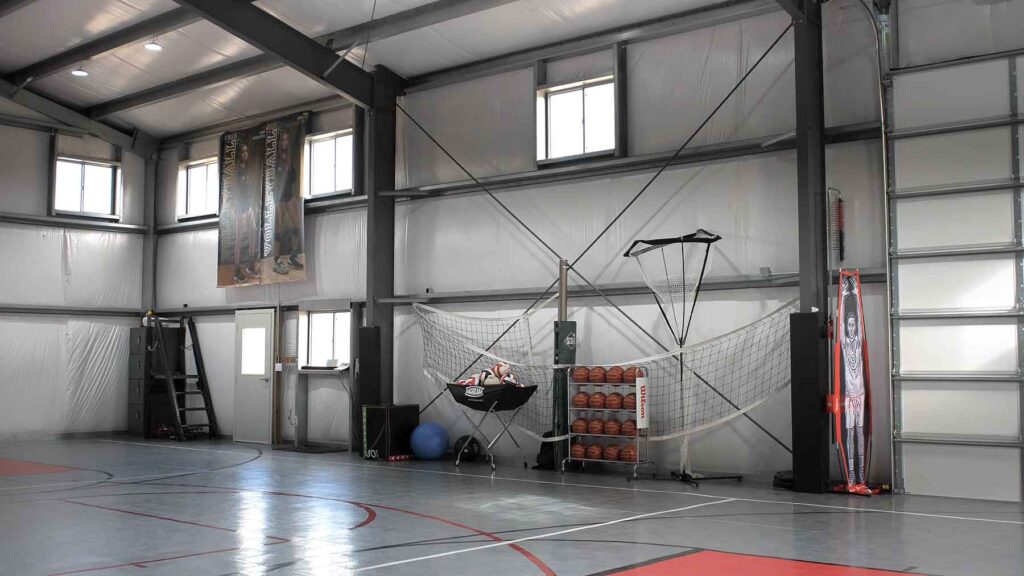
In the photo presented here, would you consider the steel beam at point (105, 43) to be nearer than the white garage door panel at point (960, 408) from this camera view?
No

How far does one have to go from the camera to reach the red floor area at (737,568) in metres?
6.18

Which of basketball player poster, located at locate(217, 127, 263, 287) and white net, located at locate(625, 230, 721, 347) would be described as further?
basketball player poster, located at locate(217, 127, 263, 287)

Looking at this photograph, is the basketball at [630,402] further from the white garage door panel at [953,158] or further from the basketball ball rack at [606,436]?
the white garage door panel at [953,158]

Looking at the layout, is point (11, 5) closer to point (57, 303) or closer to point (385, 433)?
Result: point (57, 303)

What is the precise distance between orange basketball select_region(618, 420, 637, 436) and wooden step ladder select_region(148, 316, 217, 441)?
9.55 metres

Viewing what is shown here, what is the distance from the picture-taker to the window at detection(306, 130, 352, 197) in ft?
52.7

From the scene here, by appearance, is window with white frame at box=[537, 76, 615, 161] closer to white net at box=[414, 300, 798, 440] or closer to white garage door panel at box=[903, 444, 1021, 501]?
white net at box=[414, 300, 798, 440]

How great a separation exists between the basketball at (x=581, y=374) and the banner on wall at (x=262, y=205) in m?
6.36

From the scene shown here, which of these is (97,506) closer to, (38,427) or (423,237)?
(423,237)

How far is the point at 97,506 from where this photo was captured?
933 centimetres

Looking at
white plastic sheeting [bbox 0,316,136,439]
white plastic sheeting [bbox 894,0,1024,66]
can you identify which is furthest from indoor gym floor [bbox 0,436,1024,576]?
white plastic sheeting [bbox 0,316,136,439]

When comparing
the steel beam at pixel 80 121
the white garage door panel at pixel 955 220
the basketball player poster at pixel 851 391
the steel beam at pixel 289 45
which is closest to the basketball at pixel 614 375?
the basketball player poster at pixel 851 391

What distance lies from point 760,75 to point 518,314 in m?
4.81

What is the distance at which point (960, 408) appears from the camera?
1016 centimetres
